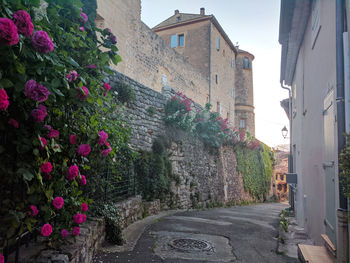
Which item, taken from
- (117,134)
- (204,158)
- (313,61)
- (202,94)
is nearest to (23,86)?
(117,134)

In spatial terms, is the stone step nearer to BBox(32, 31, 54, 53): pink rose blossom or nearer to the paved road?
the paved road

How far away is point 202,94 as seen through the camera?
22.1 metres

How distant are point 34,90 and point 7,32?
1.14 feet

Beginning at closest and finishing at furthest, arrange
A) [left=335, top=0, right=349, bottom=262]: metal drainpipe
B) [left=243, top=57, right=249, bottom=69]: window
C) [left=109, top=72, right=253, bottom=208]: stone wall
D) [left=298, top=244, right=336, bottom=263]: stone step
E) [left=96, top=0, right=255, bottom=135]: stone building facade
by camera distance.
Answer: [left=335, top=0, right=349, bottom=262]: metal drainpipe → [left=298, top=244, right=336, bottom=263]: stone step → [left=109, top=72, right=253, bottom=208]: stone wall → [left=96, top=0, right=255, bottom=135]: stone building facade → [left=243, top=57, right=249, bottom=69]: window

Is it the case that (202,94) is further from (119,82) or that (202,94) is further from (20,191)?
(20,191)

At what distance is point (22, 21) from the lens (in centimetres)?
163

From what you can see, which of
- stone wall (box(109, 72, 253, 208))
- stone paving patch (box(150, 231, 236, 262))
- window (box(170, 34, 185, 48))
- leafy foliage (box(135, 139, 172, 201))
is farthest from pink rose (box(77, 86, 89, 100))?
window (box(170, 34, 185, 48))

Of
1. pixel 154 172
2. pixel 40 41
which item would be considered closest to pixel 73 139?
pixel 40 41

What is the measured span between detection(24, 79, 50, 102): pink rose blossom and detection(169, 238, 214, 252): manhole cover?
3148 mm

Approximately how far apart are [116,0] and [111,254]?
431 inches

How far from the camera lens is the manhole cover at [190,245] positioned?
4153 millimetres

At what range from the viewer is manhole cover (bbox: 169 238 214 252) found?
13.6 feet

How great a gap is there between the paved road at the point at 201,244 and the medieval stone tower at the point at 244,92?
1049 inches

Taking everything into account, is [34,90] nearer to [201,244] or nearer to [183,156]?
[201,244]
